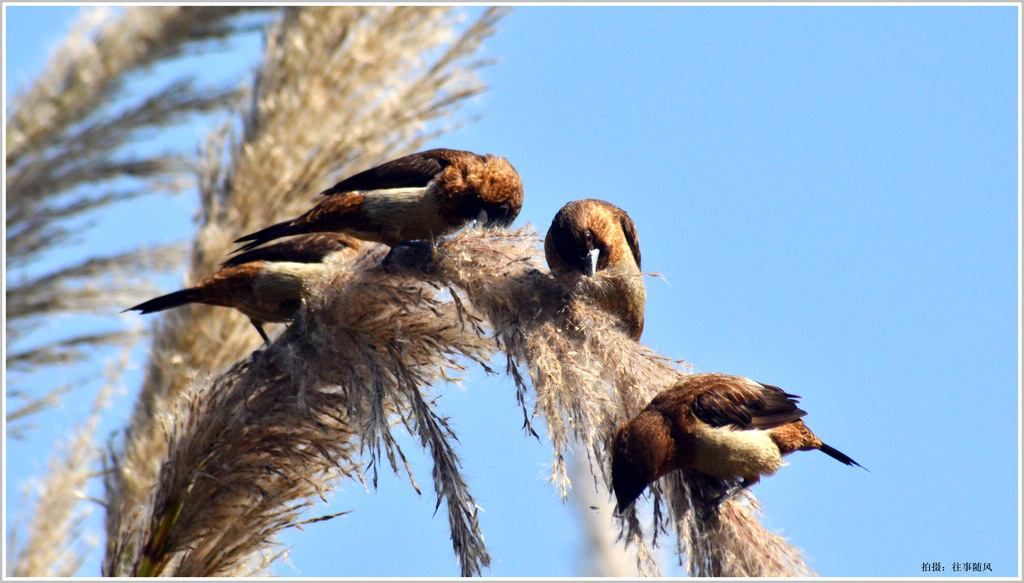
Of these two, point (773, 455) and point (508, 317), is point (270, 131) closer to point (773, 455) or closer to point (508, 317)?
point (508, 317)

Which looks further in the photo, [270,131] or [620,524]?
[270,131]

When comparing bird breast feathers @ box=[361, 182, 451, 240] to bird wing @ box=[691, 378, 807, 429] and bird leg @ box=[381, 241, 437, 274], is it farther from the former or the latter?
bird wing @ box=[691, 378, 807, 429]

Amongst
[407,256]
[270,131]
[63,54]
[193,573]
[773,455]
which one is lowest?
[193,573]

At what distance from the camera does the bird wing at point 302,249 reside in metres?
3.09

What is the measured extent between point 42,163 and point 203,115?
0.84 metres

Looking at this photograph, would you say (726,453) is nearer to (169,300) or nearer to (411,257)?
(411,257)

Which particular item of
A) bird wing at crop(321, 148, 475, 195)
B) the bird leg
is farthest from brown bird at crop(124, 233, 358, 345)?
the bird leg

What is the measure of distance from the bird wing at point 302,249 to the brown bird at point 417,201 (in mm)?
67

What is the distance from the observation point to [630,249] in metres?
3.54

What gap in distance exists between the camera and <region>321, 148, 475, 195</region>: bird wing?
3.06 metres

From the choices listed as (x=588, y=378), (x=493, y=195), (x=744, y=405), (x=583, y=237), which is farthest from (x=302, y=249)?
(x=744, y=405)

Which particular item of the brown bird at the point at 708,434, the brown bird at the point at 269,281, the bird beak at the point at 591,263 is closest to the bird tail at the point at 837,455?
the brown bird at the point at 708,434

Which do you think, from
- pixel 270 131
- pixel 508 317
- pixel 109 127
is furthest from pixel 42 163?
pixel 508 317

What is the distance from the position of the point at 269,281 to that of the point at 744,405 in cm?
149
